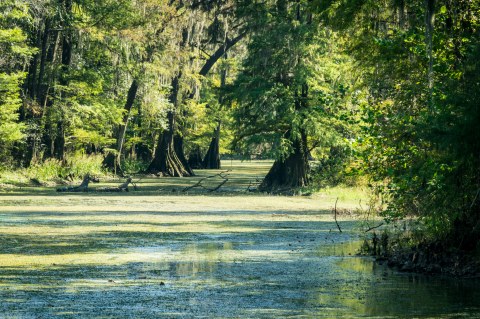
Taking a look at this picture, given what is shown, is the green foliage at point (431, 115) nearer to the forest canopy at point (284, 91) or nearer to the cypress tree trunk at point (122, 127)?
the forest canopy at point (284, 91)

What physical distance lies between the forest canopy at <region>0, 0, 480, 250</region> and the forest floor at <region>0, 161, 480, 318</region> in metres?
1.43

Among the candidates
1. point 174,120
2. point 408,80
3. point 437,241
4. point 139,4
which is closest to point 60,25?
point 139,4

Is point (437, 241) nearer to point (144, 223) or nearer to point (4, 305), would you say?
point (4, 305)

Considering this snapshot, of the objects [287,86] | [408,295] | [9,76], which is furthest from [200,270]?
[9,76]

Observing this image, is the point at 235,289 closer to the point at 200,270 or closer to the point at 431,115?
the point at 200,270

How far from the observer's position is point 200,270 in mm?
11156

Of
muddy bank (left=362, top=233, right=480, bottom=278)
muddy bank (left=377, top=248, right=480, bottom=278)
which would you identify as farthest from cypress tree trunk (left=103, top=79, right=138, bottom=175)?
muddy bank (left=377, top=248, right=480, bottom=278)

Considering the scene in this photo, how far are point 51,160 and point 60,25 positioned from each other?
5409mm

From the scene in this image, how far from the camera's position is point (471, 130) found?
8.95 m

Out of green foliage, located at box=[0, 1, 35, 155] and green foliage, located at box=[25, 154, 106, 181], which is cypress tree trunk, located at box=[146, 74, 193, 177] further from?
green foliage, located at box=[0, 1, 35, 155]

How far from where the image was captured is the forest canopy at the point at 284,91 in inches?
430

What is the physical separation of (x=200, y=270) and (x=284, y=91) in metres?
18.6

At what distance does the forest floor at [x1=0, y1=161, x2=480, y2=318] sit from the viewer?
839 cm

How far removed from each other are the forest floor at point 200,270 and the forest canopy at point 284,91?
1.43m
